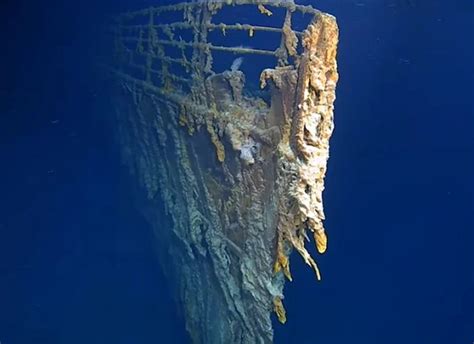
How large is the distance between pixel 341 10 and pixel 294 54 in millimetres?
2010

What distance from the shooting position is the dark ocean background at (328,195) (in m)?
2.82

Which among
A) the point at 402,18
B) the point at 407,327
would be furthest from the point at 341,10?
the point at 407,327

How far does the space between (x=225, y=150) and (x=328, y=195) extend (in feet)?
8.66

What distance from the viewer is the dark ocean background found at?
2.82 m

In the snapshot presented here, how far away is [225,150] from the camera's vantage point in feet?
8.36

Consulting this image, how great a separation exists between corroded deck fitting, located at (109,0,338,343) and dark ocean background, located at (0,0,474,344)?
21cm

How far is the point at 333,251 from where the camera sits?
5.08 metres

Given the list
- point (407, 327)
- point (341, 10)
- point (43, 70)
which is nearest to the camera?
point (43, 70)

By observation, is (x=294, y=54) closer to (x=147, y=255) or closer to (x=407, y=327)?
(x=147, y=255)

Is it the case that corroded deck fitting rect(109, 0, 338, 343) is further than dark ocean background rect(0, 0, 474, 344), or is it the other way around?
dark ocean background rect(0, 0, 474, 344)

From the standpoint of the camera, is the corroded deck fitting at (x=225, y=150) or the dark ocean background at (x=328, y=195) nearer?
the corroded deck fitting at (x=225, y=150)

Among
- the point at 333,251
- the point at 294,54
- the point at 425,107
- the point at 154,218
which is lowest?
the point at 333,251

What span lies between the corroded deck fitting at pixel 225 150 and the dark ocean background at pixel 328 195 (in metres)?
0.21

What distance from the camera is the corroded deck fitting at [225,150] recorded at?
2088mm
